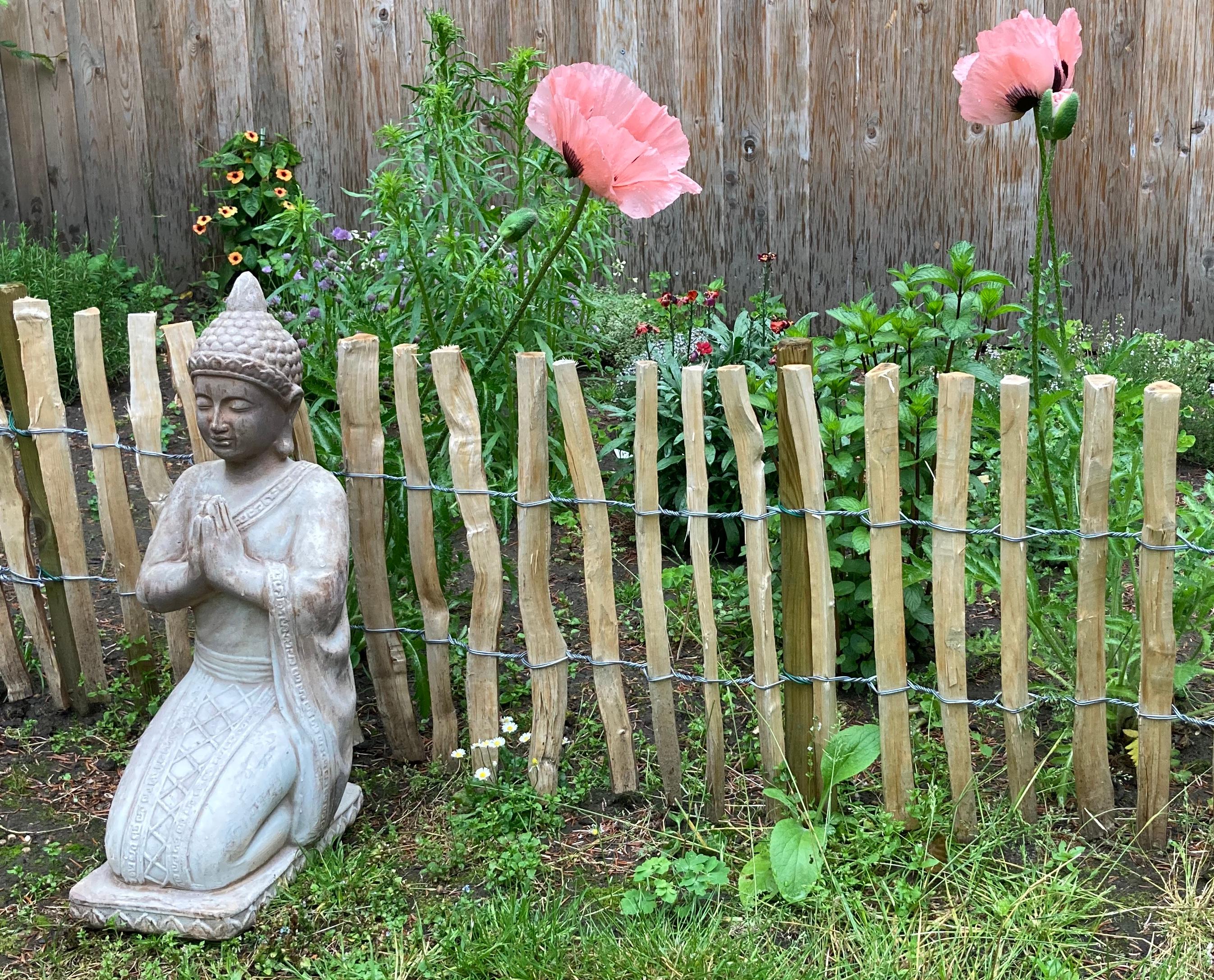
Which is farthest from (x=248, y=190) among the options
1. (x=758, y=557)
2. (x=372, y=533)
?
(x=758, y=557)

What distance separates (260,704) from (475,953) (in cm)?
77

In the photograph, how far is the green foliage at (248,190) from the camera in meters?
6.16

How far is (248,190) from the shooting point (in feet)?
20.2

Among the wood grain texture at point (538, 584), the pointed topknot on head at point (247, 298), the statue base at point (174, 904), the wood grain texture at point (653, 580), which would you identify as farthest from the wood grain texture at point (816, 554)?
the statue base at point (174, 904)

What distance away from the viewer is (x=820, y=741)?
2.90 m

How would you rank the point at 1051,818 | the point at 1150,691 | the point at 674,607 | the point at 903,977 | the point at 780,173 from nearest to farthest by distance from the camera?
1. the point at 903,977
2. the point at 1150,691
3. the point at 1051,818
4. the point at 674,607
5. the point at 780,173

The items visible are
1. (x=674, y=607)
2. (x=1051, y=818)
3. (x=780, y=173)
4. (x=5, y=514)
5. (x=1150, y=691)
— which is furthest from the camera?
(x=780, y=173)

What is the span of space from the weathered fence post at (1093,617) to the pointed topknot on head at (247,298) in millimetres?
1833

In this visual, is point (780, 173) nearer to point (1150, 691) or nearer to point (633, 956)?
point (1150, 691)

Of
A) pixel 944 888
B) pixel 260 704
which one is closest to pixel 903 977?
pixel 944 888

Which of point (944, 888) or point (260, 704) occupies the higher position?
point (260, 704)

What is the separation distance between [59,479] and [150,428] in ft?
1.29

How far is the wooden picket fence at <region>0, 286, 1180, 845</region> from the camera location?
8.71ft

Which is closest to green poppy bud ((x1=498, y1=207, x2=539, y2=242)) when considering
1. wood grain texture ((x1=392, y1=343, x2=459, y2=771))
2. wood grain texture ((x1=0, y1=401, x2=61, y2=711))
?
wood grain texture ((x1=392, y1=343, x2=459, y2=771))
